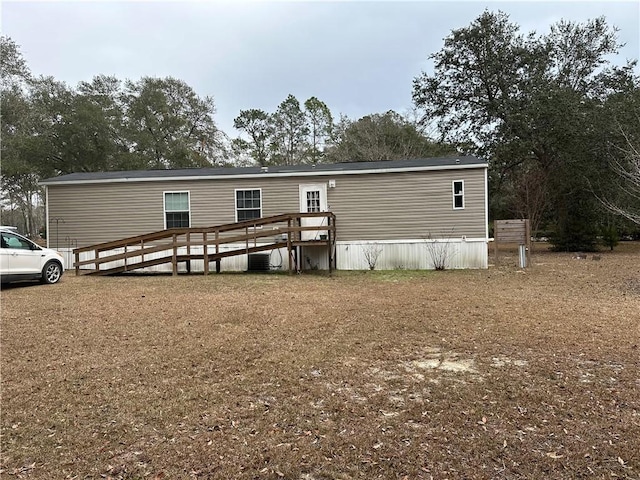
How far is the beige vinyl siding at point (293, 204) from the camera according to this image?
A: 12703mm

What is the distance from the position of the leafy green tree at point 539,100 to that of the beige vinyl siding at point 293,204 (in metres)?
8.40

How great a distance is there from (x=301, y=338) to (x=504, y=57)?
2025 cm

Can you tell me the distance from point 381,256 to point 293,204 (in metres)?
3.36

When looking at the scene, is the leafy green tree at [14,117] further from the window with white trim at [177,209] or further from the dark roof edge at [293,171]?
the window with white trim at [177,209]

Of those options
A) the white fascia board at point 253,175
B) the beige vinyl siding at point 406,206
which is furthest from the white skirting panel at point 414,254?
the white fascia board at point 253,175

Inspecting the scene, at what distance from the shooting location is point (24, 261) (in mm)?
9375

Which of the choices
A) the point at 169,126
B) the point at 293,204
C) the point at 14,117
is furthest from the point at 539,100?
the point at 14,117

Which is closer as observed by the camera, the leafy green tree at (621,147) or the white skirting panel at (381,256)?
the white skirting panel at (381,256)

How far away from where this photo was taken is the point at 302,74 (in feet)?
93.5

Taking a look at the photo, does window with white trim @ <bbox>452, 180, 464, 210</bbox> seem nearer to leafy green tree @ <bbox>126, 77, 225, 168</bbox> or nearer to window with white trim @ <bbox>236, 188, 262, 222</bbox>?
window with white trim @ <bbox>236, 188, 262, 222</bbox>

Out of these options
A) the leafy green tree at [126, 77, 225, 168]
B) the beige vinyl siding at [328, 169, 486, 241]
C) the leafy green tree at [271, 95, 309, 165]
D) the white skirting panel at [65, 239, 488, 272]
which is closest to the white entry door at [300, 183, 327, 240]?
the beige vinyl siding at [328, 169, 486, 241]

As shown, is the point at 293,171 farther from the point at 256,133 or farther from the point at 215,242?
the point at 256,133

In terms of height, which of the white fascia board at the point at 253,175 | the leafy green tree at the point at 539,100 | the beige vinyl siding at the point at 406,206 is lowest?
the beige vinyl siding at the point at 406,206

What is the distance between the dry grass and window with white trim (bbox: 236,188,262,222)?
20.8ft
